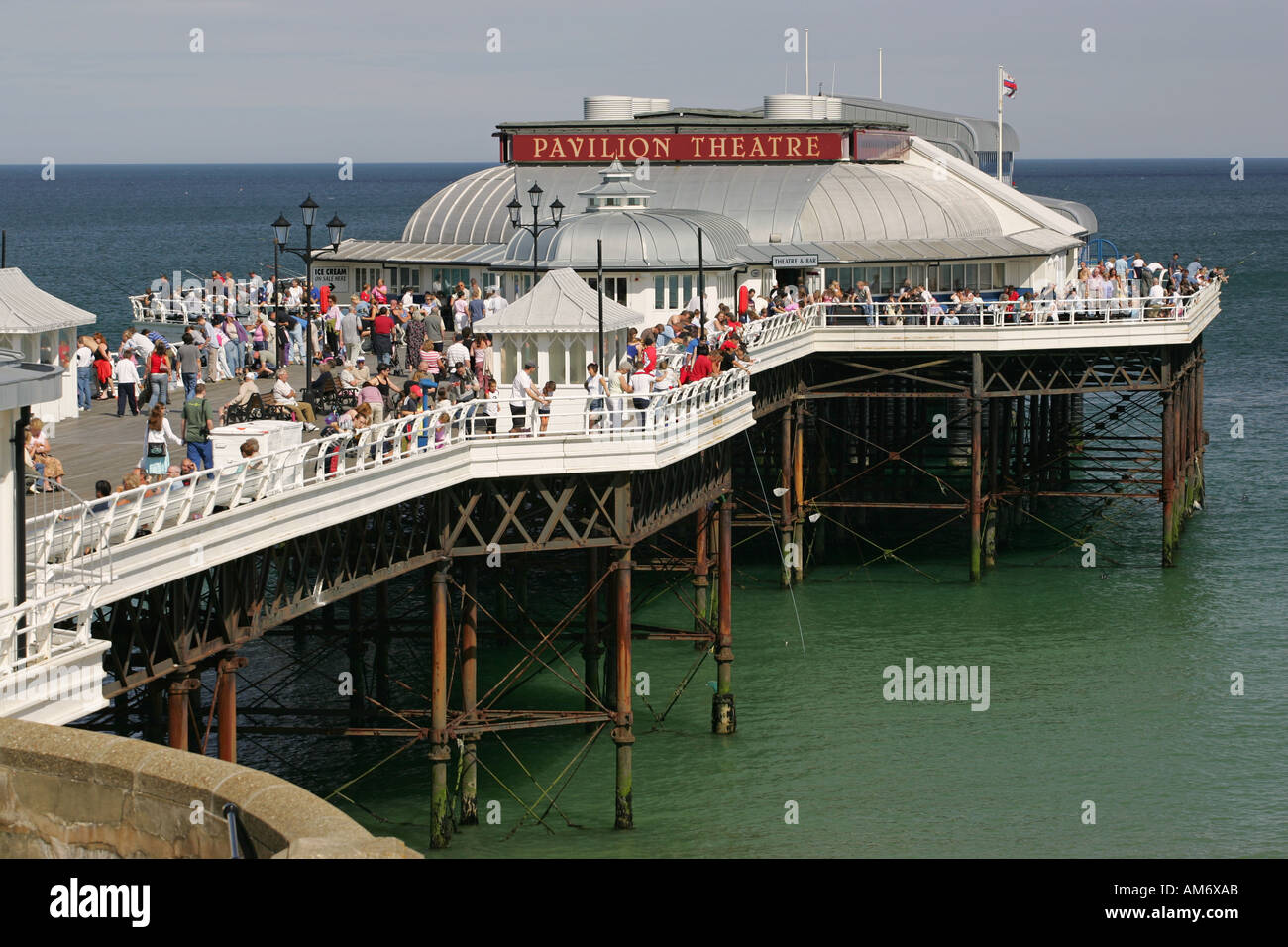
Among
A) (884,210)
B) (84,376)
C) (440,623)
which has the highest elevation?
(884,210)

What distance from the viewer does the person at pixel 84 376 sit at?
119 feet

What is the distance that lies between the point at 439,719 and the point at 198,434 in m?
6.05

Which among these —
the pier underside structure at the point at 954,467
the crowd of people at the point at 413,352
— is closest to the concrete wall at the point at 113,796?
the crowd of people at the point at 413,352

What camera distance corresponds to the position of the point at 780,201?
194 feet

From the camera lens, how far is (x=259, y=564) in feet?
85.1

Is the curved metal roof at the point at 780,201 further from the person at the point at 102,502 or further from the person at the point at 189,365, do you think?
the person at the point at 102,502

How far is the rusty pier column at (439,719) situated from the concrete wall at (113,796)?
645 inches

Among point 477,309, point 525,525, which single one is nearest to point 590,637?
point 525,525

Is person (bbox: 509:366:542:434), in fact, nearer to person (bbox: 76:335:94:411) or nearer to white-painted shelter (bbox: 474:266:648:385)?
white-painted shelter (bbox: 474:266:648:385)

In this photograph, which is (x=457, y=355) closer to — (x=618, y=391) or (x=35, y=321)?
(x=618, y=391)

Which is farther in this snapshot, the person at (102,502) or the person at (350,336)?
the person at (350,336)

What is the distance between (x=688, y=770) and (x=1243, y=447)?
44.1 metres
